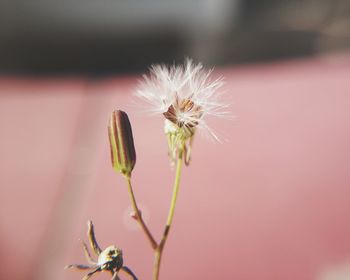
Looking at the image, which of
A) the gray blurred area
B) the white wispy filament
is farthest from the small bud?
the gray blurred area

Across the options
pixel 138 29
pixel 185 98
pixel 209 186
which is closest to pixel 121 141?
pixel 185 98

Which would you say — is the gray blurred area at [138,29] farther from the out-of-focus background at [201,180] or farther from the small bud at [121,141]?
the small bud at [121,141]

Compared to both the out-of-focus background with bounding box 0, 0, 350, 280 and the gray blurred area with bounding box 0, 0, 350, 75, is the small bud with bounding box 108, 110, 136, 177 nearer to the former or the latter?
the out-of-focus background with bounding box 0, 0, 350, 280

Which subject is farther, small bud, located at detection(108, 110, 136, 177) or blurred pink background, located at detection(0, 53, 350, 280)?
blurred pink background, located at detection(0, 53, 350, 280)

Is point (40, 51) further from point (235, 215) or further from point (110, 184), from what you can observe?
point (235, 215)

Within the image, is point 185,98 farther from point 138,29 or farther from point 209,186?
point 138,29

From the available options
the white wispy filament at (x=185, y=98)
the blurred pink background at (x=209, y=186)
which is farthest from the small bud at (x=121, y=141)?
the blurred pink background at (x=209, y=186)
